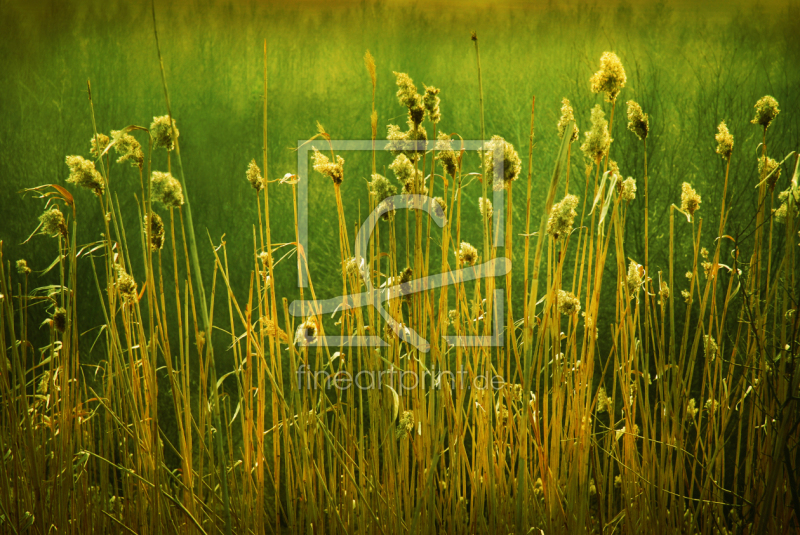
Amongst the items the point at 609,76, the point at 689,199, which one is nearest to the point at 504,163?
the point at 609,76

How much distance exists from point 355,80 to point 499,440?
115 centimetres

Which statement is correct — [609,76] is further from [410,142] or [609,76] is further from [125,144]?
[125,144]

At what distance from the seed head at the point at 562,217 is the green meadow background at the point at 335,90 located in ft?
2.91

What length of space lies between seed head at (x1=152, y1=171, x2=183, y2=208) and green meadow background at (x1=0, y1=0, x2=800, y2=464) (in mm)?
912

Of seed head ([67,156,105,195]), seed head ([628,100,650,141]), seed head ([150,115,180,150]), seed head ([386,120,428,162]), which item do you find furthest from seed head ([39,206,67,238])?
seed head ([628,100,650,141])

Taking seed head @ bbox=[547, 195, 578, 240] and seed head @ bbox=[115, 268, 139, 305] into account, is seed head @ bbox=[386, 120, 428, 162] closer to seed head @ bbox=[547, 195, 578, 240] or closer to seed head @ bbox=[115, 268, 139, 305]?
seed head @ bbox=[547, 195, 578, 240]

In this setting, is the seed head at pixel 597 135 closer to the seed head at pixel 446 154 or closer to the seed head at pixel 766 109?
the seed head at pixel 446 154

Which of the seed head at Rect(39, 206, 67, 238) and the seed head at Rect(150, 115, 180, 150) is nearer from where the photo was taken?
the seed head at Rect(150, 115, 180, 150)

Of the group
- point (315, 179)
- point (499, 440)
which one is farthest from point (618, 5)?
point (499, 440)

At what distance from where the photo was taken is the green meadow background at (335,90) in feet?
5.20

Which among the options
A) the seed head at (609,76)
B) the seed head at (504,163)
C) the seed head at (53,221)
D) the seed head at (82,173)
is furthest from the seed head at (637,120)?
the seed head at (53,221)

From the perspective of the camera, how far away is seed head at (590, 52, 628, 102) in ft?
2.81

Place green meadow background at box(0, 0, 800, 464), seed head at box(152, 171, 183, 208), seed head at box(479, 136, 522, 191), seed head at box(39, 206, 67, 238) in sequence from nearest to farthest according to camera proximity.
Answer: seed head at box(152, 171, 183, 208) → seed head at box(479, 136, 522, 191) → seed head at box(39, 206, 67, 238) → green meadow background at box(0, 0, 800, 464)

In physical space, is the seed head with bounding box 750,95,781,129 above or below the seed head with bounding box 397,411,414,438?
above
